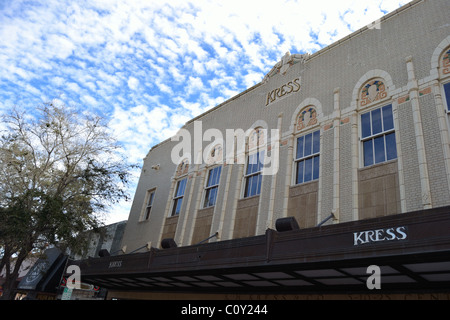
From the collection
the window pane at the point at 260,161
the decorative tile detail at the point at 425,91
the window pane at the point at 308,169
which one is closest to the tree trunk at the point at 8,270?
the window pane at the point at 260,161

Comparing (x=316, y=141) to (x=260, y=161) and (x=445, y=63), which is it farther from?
(x=445, y=63)

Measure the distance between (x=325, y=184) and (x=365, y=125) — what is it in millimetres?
2537

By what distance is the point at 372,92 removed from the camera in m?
12.8

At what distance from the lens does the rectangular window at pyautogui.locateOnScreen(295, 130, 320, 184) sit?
13.5 m

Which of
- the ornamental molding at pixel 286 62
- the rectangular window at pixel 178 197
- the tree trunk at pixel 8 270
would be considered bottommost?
the tree trunk at pixel 8 270

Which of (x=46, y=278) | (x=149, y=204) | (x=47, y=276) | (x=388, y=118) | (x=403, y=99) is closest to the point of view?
(x=403, y=99)

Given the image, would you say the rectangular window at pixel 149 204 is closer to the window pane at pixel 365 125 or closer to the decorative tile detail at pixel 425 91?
the window pane at pixel 365 125

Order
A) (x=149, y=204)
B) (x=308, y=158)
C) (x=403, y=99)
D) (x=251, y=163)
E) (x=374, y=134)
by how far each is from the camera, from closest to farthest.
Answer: (x=403, y=99) < (x=374, y=134) < (x=308, y=158) < (x=251, y=163) < (x=149, y=204)

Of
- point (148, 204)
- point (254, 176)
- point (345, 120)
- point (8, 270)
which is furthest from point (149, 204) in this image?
point (345, 120)

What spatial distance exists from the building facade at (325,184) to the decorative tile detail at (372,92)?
4 cm

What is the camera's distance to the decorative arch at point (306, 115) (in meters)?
14.3

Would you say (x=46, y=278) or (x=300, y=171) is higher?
(x=300, y=171)

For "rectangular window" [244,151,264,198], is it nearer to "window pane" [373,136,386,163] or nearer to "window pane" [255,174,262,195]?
"window pane" [255,174,262,195]

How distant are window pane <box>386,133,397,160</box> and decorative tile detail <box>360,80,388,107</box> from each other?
1558 mm
